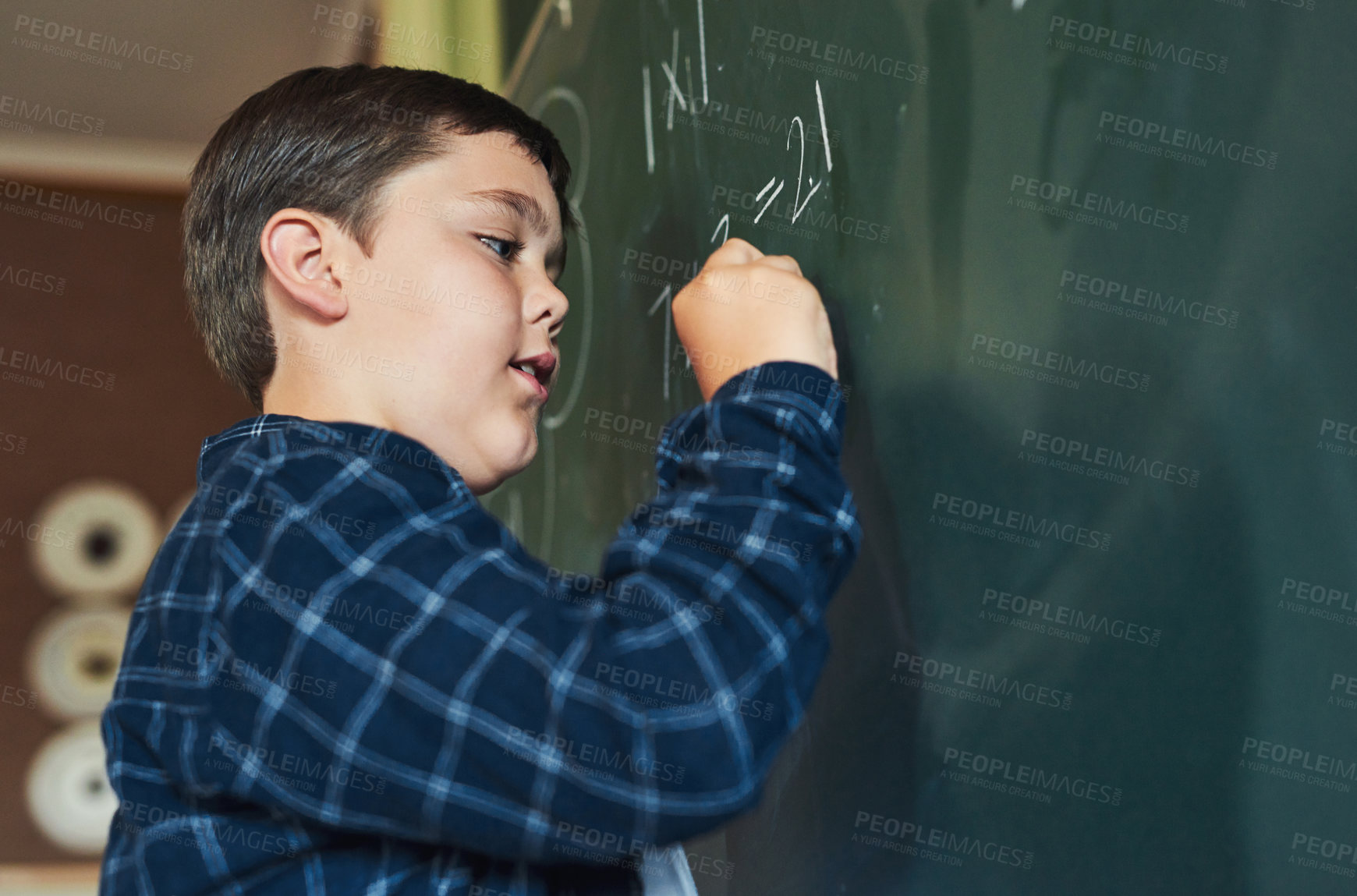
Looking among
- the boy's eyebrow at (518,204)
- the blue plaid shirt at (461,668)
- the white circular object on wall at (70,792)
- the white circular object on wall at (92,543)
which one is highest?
the boy's eyebrow at (518,204)

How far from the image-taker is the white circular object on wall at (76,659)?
262 cm

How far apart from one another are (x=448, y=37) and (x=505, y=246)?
1991mm

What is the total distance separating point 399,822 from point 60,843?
2.63 meters

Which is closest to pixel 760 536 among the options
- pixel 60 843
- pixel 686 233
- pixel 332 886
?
pixel 332 886

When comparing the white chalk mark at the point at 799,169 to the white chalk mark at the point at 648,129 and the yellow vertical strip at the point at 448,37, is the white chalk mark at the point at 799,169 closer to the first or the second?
the white chalk mark at the point at 648,129

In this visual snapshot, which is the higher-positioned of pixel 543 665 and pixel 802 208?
pixel 802 208

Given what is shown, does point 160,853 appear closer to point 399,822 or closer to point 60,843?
→ point 399,822

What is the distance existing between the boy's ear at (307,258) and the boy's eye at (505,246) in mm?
99

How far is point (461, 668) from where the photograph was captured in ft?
1.58

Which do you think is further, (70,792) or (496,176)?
(70,792)

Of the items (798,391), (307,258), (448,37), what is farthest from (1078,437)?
(448,37)

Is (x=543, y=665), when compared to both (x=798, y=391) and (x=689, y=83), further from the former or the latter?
(x=689, y=83)

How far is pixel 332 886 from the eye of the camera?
0.53 metres

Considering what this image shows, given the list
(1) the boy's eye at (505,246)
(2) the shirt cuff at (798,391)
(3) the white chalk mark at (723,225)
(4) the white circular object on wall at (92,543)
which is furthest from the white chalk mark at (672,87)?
(4) the white circular object on wall at (92,543)
